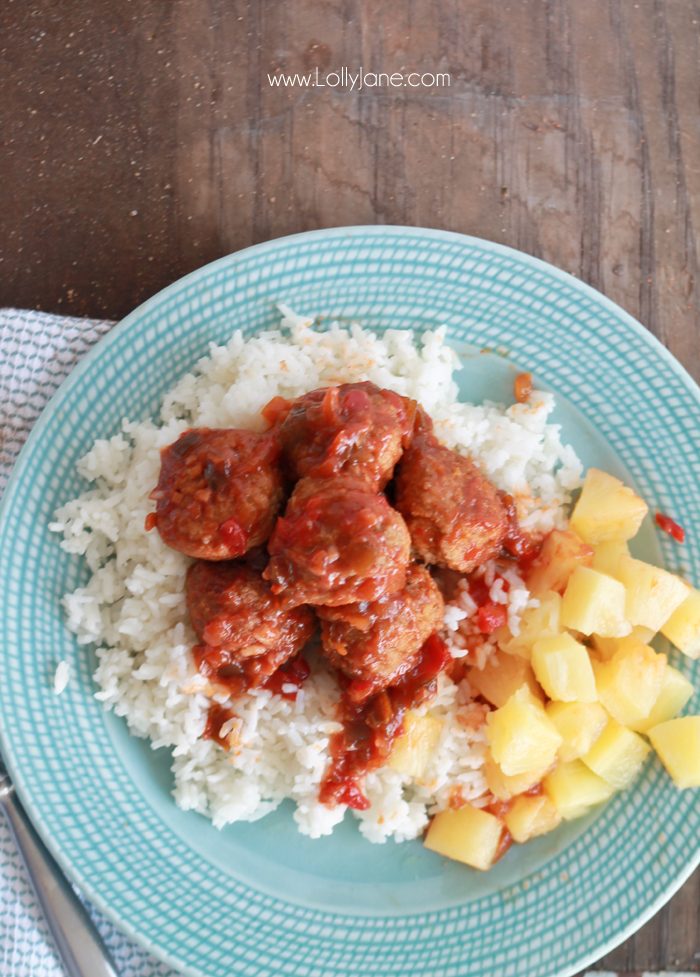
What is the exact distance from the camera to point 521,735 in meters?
4.14

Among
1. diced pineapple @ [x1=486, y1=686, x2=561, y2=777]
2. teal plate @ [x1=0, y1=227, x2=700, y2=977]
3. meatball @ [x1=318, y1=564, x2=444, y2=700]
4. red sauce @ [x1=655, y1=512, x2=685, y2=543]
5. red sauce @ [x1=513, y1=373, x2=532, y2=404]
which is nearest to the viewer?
meatball @ [x1=318, y1=564, x2=444, y2=700]

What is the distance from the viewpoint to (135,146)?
16.4ft

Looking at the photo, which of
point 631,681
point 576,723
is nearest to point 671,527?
point 631,681

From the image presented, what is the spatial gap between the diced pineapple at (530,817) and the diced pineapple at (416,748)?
0.48 metres

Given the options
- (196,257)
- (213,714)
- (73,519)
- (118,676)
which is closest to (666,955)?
(213,714)

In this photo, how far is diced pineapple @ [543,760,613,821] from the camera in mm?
4367

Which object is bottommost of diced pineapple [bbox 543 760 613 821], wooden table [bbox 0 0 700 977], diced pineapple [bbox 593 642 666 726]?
diced pineapple [bbox 543 760 613 821]

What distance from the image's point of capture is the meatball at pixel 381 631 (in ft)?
12.7

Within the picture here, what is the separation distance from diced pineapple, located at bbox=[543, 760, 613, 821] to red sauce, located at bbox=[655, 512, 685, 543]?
3.86 ft

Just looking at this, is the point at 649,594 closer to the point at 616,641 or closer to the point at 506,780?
the point at 616,641

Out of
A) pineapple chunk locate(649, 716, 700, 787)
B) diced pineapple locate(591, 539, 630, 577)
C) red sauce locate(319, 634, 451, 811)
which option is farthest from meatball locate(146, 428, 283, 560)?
pineapple chunk locate(649, 716, 700, 787)

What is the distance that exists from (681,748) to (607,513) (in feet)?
3.64

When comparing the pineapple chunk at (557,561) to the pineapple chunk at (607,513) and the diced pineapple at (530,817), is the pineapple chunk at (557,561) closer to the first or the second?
the pineapple chunk at (607,513)

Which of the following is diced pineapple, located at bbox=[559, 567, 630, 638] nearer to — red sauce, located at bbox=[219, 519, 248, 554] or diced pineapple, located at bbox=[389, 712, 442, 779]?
diced pineapple, located at bbox=[389, 712, 442, 779]
